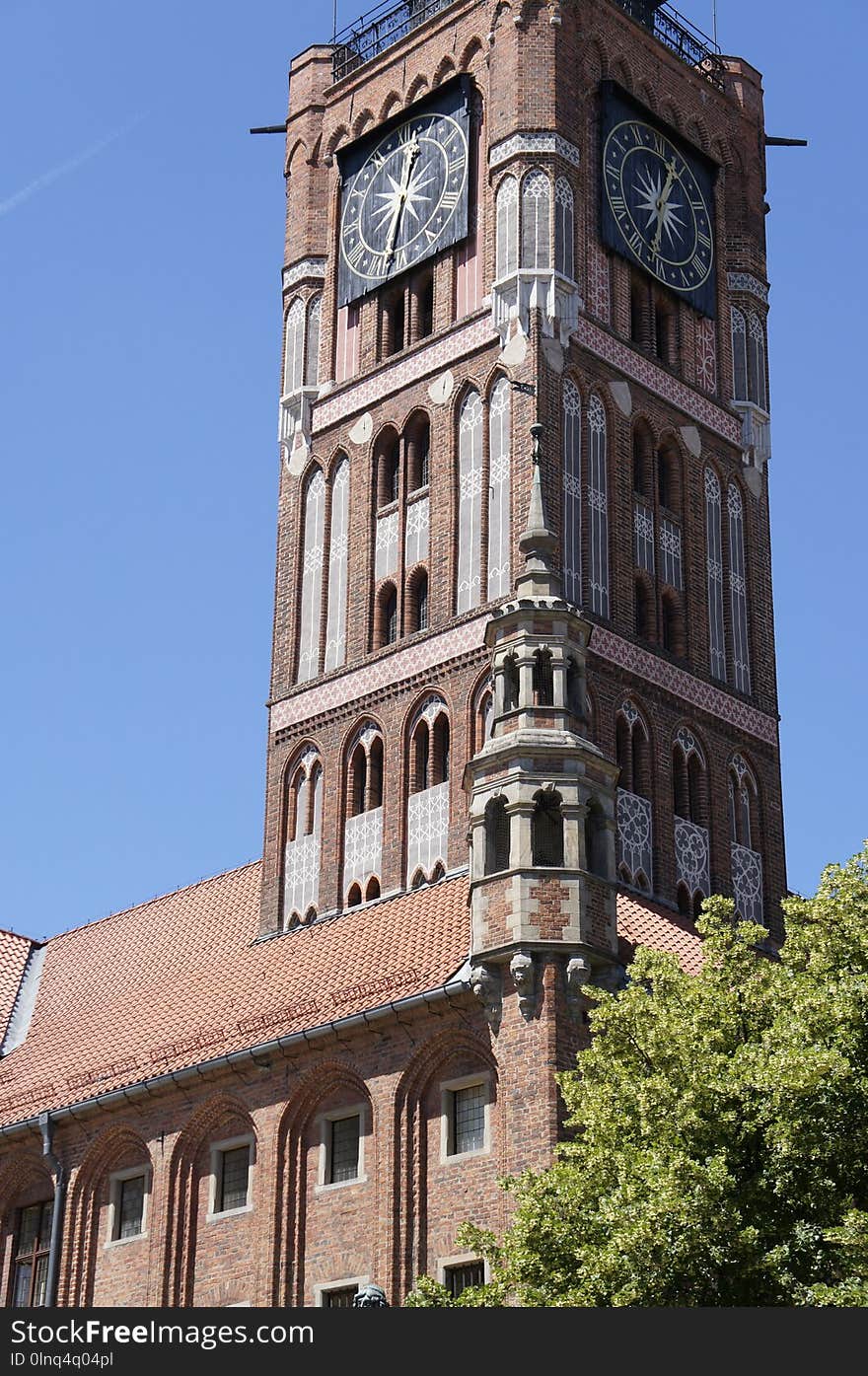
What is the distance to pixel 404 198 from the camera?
49.9m

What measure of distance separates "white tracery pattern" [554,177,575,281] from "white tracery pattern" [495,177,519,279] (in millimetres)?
813

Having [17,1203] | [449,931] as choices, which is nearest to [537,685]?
[449,931]

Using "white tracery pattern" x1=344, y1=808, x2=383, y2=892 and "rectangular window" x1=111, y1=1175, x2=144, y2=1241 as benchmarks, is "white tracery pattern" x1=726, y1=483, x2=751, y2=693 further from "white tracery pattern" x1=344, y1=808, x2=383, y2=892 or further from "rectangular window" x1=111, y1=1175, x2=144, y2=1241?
"rectangular window" x1=111, y1=1175, x2=144, y2=1241

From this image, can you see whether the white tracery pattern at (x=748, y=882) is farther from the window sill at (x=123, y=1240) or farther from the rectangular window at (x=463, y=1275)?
the window sill at (x=123, y=1240)

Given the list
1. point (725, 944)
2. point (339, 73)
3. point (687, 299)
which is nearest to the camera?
point (725, 944)

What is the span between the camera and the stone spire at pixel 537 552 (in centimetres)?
3991

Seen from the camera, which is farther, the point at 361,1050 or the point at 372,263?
the point at 372,263

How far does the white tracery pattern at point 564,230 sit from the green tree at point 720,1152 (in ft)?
63.1

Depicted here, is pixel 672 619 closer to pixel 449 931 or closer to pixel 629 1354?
pixel 449 931

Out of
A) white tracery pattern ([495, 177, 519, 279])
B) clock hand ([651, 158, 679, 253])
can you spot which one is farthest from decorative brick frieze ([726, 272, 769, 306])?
white tracery pattern ([495, 177, 519, 279])

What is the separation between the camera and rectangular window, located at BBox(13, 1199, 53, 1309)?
4112 cm

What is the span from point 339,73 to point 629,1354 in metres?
41.5

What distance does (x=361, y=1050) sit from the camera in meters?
37.3

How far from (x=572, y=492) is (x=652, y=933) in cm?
1054
